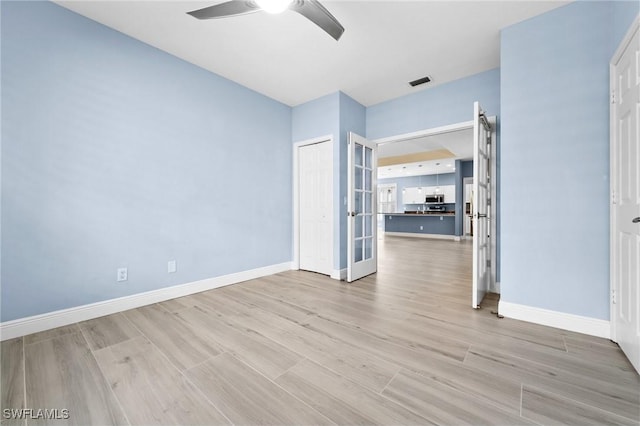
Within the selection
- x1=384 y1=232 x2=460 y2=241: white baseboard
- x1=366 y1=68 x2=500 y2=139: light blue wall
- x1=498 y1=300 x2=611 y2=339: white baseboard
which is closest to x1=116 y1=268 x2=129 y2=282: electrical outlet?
x1=498 y1=300 x2=611 y2=339: white baseboard

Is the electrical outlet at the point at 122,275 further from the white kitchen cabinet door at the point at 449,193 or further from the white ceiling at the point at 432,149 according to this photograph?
the white kitchen cabinet door at the point at 449,193

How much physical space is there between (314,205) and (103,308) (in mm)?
2787

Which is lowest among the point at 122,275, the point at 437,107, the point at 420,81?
the point at 122,275

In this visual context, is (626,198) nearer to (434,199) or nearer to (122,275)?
(122,275)

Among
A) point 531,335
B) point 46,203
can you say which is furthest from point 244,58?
point 531,335

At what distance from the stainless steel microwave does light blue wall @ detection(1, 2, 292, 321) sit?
9146 mm

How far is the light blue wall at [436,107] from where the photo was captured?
10.4 ft

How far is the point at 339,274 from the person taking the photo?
3.68 m

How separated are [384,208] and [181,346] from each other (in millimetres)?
11563

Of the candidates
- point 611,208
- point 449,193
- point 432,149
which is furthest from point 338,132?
point 449,193

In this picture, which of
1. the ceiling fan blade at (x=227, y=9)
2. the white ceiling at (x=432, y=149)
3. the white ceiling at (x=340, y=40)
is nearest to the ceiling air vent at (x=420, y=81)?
the white ceiling at (x=340, y=40)

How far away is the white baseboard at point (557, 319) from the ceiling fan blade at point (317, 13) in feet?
9.25

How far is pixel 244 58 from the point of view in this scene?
2.95 m

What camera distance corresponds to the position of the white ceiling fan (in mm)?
1725
